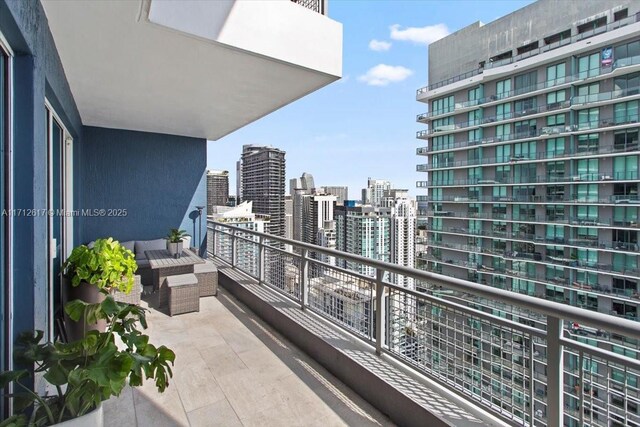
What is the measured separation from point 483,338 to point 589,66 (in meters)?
20.3

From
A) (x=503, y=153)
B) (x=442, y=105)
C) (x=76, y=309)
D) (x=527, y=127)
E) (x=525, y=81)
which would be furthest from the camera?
(x=442, y=105)

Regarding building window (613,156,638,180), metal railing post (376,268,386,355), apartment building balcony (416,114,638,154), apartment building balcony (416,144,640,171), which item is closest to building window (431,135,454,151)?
apartment building balcony (416,114,638,154)

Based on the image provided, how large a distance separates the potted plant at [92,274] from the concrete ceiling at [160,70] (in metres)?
1.69

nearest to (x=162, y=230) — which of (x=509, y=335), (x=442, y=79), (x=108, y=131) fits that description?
(x=108, y=131)

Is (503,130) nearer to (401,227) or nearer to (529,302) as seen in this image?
(401,227)

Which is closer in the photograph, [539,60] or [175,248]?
[175,248]

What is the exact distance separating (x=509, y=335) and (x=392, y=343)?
37.5 inches

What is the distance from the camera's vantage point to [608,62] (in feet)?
48.8

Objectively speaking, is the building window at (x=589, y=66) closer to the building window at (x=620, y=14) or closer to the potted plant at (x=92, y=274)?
the building window at (x=620, y=14)

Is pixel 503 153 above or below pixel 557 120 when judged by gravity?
below

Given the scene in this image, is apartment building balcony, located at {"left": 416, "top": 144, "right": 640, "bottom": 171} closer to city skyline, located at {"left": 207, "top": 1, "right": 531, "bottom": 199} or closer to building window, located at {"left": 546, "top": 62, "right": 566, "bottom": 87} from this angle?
city skyline, located at {"left": 207, "top": 1, "right": 531, "bottom": 199}

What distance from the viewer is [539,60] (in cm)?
1702

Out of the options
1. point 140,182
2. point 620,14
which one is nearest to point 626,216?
point 620,14

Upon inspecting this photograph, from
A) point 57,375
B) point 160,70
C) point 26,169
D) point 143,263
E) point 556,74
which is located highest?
point 556,74
